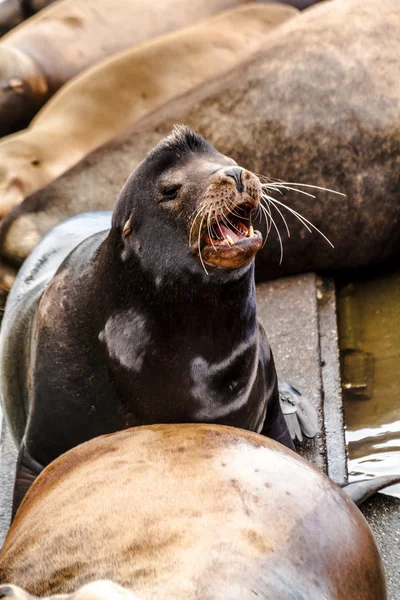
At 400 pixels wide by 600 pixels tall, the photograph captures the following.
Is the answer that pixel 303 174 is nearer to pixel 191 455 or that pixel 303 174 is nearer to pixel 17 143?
pixel 17 143

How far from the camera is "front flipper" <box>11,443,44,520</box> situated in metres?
3.50

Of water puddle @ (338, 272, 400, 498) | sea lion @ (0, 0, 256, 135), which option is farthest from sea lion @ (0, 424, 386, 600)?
sea lion @ (0, 0, 256, 135)

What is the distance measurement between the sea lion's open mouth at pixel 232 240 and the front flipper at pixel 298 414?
98 cm

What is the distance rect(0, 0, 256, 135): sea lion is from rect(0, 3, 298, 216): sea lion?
1.22 m

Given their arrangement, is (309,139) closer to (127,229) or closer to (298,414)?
(298,414)

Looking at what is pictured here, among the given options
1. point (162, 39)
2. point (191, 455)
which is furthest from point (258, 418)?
point (162, 39)

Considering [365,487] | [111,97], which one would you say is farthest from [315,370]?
[111,97]

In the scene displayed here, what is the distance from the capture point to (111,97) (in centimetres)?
701

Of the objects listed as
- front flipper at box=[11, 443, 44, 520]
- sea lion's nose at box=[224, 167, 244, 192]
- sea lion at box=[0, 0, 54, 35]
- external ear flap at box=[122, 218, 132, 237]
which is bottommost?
sea lion at box=[0, 0, 54, 35]

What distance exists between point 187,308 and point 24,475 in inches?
31.9

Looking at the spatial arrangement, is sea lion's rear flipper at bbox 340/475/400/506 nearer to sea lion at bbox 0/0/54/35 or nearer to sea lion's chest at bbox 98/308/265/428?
sea lion's chest at bbox 98/308/265/428

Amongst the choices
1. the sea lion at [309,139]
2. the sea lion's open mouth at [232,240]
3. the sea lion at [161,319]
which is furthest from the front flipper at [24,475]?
the sea lion at [309,139]

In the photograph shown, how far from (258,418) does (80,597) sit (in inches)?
79.0

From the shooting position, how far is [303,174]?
5547 millimetres
